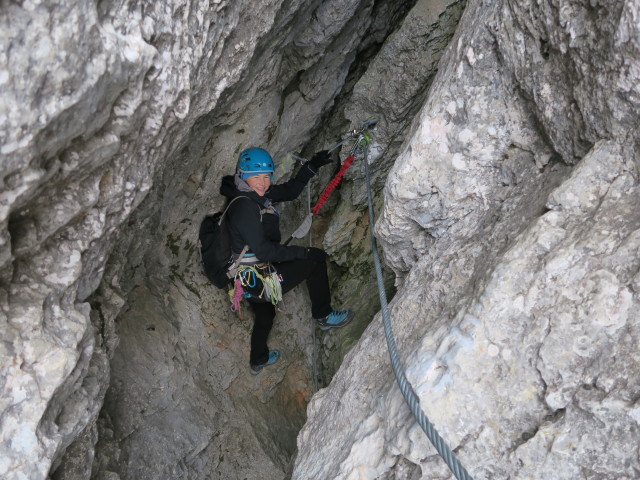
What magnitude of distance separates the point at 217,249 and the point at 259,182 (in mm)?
789

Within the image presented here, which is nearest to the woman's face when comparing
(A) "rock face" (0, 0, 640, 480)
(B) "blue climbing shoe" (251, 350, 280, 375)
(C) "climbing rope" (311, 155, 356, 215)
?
(A) "rock face" (0, 0, 640, 480)

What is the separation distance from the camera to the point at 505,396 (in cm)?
224

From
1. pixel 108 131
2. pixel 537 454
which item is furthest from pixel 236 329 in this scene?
pixel 537 454

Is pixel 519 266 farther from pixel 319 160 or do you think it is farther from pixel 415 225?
pixel 319 160

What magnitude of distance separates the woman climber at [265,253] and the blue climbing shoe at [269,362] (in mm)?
11

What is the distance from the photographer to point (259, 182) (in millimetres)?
4551

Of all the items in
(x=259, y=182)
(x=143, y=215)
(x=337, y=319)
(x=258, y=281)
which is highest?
(x=143, y=215)

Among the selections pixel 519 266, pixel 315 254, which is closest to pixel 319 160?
pixel 315 254

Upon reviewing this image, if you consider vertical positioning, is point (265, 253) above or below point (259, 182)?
below

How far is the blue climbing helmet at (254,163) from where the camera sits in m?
4.47

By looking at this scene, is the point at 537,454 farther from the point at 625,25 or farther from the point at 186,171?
the point at 186,171

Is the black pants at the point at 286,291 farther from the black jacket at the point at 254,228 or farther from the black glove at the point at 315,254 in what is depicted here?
the black jacket at the point at 254,228

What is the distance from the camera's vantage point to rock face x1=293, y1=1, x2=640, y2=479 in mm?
2066

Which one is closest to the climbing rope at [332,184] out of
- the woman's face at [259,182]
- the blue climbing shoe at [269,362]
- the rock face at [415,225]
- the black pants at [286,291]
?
the black pants at [286,291]
